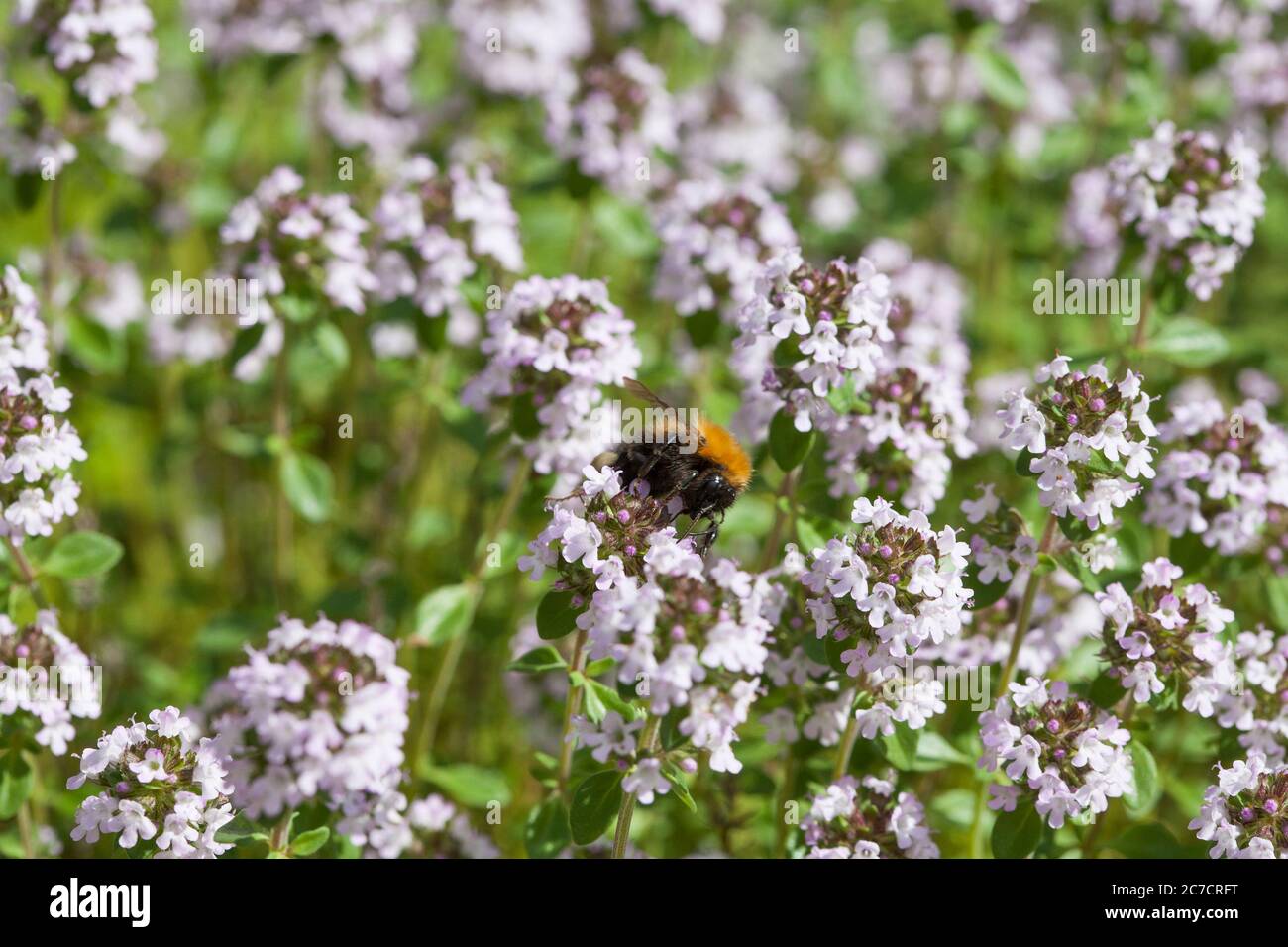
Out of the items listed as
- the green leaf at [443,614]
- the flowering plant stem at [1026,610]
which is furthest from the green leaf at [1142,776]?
the green leaf at [443,614]

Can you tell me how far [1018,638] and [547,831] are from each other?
1.83 m

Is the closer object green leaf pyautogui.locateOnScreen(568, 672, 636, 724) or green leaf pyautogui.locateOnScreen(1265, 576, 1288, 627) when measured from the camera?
green leaf pyautogui.locateOnScreen(568, 672, 636, 724)

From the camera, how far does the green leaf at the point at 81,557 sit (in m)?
5.23

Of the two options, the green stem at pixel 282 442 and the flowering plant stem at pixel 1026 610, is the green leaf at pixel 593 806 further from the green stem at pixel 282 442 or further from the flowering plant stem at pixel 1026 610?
the green stem at pixel 282 442

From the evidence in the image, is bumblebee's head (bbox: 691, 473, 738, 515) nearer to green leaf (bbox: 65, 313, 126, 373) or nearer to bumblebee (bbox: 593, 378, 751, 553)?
bumblebee (bbox: 593, 378, 751, 553)

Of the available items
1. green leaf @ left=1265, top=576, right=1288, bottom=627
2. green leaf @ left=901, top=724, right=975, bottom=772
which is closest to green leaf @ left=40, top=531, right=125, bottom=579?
green leaf @ left=901, top=724, right=975, bottom=772

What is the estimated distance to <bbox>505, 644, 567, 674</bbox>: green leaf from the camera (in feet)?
14.5

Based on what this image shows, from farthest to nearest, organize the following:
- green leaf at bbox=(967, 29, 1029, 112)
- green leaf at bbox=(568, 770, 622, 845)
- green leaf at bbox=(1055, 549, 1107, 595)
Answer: green leaf at bbox=(967, 29, 1029, 112), green leaf at bbox=(1055, 549, 1107, 595), green leaf at bbox=(568, 770, 622, 845)

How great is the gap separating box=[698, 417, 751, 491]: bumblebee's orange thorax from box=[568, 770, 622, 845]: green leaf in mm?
1201

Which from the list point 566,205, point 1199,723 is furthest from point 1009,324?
point 1199,723

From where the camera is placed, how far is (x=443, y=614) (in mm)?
5586

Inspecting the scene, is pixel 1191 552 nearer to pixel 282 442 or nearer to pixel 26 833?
pixel 282 442

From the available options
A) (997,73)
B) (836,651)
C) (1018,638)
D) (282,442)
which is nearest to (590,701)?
Result: (836,651)

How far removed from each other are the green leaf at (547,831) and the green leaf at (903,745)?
1.17 m
